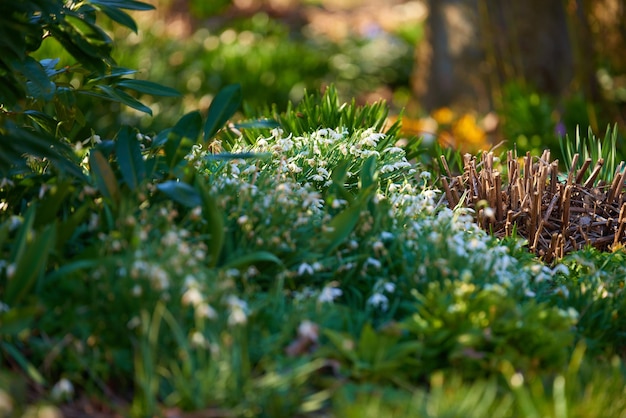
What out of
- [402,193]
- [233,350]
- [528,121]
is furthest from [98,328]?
[528,121]

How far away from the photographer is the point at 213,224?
2.10 metres

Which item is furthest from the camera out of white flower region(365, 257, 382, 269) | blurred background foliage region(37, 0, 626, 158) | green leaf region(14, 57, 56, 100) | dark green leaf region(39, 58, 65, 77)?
blurred background foliage region(37, 0, 626, 158)

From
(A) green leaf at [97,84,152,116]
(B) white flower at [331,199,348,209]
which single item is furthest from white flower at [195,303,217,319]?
(A) green leaf at [97,84,152,116]

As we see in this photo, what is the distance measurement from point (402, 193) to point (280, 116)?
3.18 feet

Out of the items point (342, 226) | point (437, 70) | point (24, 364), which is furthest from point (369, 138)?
point (437, 70)

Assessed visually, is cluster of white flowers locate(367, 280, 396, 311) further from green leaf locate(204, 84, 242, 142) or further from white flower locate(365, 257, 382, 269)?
green leaf locate(204, 84, 242, 142)

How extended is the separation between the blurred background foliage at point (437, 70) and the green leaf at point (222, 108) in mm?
1141

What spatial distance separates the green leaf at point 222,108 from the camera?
250 cm

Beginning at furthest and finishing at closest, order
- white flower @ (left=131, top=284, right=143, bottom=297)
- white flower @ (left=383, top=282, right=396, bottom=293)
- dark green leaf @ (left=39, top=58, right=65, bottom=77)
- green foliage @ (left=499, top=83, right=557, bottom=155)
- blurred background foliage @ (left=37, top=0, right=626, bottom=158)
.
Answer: blurred background foliage @ (left=37, top=0, right=626, bottom=158) → green foliage @ (left=499, top=83, right=557, bottom=155) → dark green leaf @ (left=39, top=58, right=65, bottom=77) → white flower @ (left=383, top=282, right=396, bottom=293) → white flower @ (left=131, top=284, right=143, bottom=297)

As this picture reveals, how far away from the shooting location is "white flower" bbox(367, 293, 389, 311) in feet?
6.64

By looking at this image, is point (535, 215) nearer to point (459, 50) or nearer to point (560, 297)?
point (560, 297)

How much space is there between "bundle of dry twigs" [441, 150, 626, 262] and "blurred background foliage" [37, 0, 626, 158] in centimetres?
66

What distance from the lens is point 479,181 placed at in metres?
2.97

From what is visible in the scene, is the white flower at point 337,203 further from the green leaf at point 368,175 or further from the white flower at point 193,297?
the white flower at point 193,297
